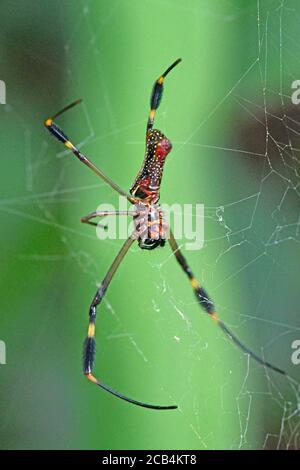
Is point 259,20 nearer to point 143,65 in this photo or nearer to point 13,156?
point 143,65

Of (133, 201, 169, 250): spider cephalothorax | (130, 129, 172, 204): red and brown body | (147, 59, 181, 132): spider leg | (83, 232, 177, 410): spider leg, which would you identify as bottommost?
(83, 232, 177, 410): spider leg

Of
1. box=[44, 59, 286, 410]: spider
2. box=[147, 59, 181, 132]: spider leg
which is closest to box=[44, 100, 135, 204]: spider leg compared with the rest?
box=[44, 59, 286, 410]: spider

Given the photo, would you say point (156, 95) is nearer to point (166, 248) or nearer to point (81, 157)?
point (81, 157)

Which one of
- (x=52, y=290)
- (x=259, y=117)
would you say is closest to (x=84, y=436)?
(x=52, y=290)

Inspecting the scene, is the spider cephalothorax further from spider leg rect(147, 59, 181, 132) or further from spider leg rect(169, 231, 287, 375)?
spider leg rect(147, 59, 181, 132)

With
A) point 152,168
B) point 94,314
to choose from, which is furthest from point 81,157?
point 94,314
